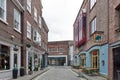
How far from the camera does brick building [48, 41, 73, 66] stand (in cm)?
7612

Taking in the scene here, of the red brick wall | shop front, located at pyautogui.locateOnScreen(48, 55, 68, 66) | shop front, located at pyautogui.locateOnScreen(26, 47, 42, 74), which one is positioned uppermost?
the red brick wall

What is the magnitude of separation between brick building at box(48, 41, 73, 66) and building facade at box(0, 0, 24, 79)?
5439cm

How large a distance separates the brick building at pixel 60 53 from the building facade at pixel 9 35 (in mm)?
54392

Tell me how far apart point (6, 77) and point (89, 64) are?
52.7ft

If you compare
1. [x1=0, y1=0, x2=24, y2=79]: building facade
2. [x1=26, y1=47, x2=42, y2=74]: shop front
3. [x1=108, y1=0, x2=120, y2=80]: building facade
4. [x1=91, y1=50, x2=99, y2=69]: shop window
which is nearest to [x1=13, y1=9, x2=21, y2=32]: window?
[x1=0, y1=0, x2=24, y2=79]: building facade

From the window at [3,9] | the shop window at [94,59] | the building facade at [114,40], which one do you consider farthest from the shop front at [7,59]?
the shop window at [94,59]

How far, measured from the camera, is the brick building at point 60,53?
250ft

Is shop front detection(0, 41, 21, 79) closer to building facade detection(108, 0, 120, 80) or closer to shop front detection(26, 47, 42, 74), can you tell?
shop front detection(26, 47, 42, 74)

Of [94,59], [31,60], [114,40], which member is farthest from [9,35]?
[94,59]

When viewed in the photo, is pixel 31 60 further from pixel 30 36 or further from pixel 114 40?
pixel 114 40

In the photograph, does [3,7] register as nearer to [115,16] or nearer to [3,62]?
[3,62]

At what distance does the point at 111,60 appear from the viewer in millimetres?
17969

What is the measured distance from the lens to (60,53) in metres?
76.9

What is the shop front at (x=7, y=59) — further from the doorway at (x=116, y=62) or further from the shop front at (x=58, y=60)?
the shop front at (x=58, y=60)
